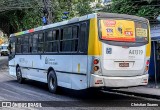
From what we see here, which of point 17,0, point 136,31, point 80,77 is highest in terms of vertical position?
point 17,0

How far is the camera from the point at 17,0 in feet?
112

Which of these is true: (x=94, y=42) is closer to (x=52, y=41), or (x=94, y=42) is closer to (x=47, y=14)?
(x=52, y=41)

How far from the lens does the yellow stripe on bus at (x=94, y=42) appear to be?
38.0ft

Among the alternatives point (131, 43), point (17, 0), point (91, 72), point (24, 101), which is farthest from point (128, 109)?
point (17, 0)

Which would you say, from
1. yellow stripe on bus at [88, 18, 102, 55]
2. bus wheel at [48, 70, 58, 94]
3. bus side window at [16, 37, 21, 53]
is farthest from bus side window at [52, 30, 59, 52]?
bus side window at [16, 37, 21, 53]

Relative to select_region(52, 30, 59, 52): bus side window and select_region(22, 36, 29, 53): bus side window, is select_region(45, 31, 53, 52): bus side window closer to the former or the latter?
select_region(52, 30, 59, 52): bus side window

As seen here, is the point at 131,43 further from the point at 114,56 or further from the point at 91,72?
the point at 91,72

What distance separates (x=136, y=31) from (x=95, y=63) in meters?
2.10

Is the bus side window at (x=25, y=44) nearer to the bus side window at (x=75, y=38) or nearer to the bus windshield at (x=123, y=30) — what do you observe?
the bus side window at (x=75, y=38)

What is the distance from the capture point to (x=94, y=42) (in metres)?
11.6

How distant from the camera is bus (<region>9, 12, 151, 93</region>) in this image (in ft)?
38.4

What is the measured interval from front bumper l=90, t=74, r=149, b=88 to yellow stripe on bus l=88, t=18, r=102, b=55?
794mm

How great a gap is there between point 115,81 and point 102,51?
1.12m

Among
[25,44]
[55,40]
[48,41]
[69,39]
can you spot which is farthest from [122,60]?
[25,44]
